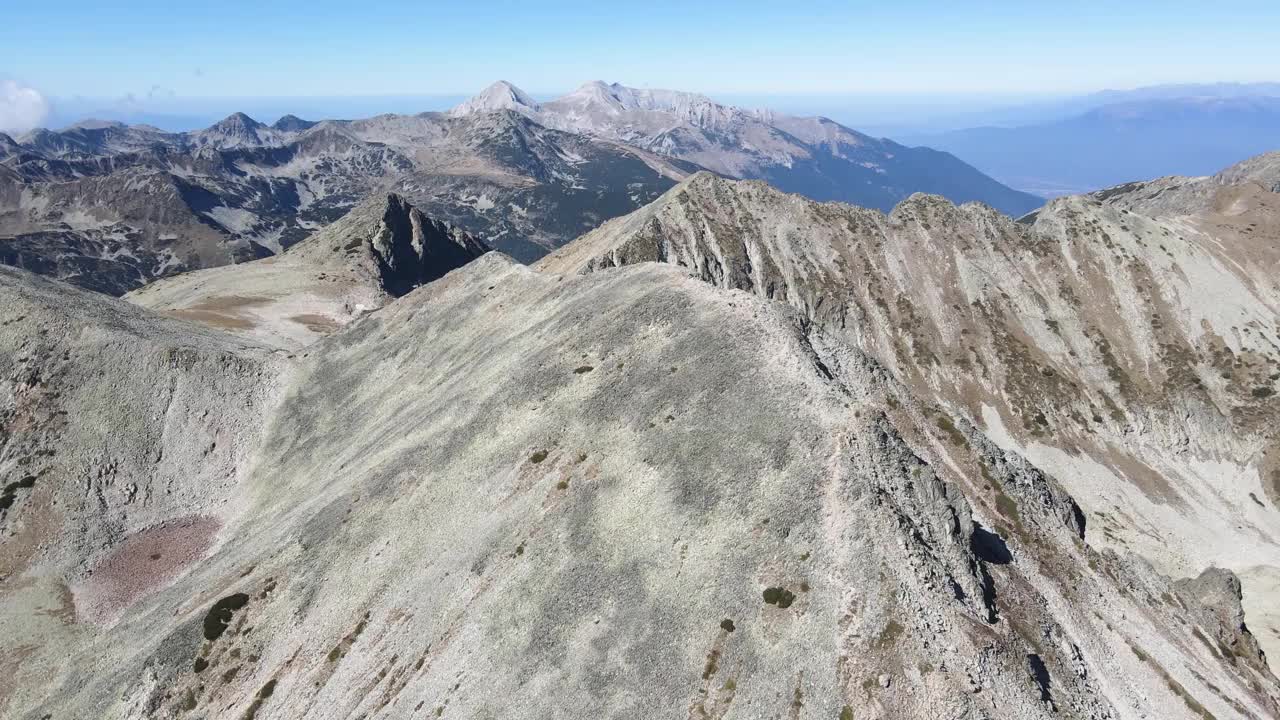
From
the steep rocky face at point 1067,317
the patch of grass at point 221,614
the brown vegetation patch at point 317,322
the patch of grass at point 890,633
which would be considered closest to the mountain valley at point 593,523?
the patch of grass at point 221,614

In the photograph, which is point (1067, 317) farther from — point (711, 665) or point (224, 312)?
point (224, 312)

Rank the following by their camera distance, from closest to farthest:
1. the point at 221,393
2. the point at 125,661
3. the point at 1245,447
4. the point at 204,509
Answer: the point at 125,661 → the point at 204,509 → the point at 221,393 → the point at 1245,447

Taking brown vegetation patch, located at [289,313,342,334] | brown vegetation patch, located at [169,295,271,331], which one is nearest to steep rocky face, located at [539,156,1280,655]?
brown vegetation patch, located at [289,313,342,334]

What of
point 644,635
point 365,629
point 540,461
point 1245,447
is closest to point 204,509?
point 365,629

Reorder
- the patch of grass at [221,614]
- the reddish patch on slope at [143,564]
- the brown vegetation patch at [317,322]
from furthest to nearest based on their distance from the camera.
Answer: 1. the brown vegetation patch at [317,322]
2. the reddish patch on slope at [143,564]
3. the patch of grass at [221,614]

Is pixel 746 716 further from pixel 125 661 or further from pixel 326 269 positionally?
pixel 326 269

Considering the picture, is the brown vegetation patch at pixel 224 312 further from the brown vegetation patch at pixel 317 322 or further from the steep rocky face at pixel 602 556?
the steep rocky face at pixel 602 556
